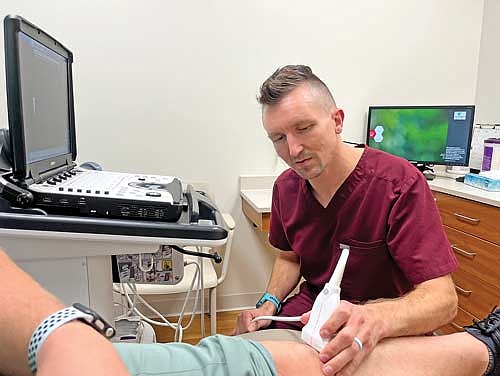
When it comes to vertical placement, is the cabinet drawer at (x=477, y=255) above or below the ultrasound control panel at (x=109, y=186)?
below

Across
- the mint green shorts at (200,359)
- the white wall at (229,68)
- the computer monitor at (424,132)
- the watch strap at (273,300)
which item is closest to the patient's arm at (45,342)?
the mint green shorts at (200,359)

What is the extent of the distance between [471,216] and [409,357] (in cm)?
126

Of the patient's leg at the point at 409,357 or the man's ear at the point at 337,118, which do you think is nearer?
the patient's leg at the point at 409,357

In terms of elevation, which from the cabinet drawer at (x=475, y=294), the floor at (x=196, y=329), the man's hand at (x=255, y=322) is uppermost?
the man's hand at (x=255, y=322)

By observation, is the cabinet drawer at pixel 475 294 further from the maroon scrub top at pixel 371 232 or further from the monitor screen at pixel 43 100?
the monitor screen at pixel 43 100

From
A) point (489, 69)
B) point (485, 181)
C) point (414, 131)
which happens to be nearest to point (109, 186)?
point (485, 181)

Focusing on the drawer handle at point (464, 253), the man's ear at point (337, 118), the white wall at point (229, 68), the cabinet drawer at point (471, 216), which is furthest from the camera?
the white wall at point (229, 68)

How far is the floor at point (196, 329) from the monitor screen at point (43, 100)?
4.30 ft

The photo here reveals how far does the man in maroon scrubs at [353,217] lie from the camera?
1.00 meters

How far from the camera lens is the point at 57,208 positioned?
2.76ft

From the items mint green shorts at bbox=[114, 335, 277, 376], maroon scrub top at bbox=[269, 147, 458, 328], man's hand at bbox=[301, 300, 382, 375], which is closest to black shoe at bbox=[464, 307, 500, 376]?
maroon scrub top at bbox=[269, 147, 458, 328]

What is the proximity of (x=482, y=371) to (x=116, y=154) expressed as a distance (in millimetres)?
1778

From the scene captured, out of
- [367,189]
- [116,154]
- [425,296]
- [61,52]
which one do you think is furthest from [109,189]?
[116,154]

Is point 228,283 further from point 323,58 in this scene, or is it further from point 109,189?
point 109,189
